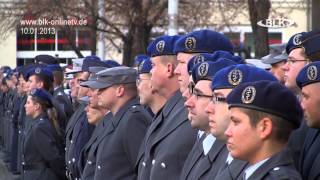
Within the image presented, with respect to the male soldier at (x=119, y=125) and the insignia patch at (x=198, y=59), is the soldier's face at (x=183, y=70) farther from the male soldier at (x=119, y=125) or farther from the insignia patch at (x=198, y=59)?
the male soldier at (x=119, y=125)

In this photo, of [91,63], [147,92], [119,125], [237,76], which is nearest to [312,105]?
[237,76]

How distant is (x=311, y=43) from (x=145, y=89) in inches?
56.4

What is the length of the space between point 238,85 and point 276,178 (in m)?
0.63

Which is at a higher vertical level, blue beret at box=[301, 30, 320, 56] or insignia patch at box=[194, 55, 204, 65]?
blue beret at box=[301, 30, 320, 56]

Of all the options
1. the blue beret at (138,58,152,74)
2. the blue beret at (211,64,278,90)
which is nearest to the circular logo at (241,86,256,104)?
the blue beret at (211,64,278,90)

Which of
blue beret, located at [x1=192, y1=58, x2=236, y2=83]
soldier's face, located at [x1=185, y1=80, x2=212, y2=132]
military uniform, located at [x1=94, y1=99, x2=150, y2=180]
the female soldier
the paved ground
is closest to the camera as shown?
soldier's face, located at [x1=185, y1=80, x2=212, y2=132]

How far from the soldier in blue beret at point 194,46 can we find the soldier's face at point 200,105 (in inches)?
23.3

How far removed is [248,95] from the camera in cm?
389

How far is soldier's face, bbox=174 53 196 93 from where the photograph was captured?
5324 millimetres

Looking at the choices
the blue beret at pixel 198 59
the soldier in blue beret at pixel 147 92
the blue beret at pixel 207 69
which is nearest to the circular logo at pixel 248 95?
the blue beret at pixel 207 69

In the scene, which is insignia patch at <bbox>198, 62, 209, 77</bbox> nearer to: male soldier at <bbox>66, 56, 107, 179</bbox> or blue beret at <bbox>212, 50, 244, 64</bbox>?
blue beret at <bbox>212, 50, 244, 64</bbox>

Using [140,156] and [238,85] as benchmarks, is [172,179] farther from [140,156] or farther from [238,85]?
[238,85]

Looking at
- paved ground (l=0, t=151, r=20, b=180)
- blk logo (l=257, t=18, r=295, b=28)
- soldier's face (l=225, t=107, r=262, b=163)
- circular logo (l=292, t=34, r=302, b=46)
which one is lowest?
paved ground (l=0, t=151, r=20, b=180)

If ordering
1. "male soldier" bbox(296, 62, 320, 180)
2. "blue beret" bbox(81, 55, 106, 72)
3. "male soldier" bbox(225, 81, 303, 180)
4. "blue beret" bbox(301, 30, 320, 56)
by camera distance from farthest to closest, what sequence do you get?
1. "blue beret" bbox(81, 55, 106, 72)
2. "blue beret" bbox(301, 30, 320, 56)
3. "male soldier" bbox(296, 62, 320, 180)
4. "male soldier" bbox(225, 81, 303, 180)
